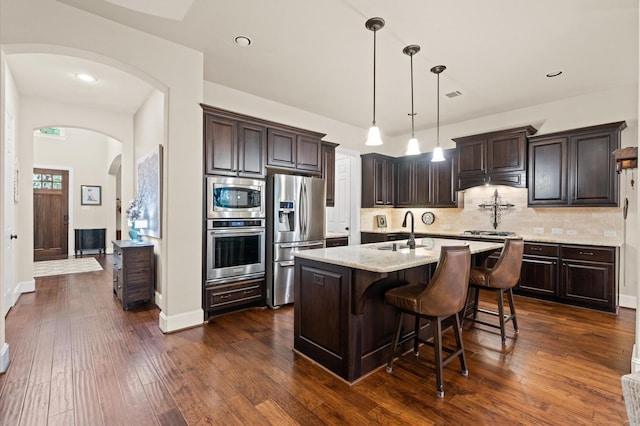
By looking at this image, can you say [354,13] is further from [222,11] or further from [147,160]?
[147,160]

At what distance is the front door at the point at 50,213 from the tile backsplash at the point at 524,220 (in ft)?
26.7

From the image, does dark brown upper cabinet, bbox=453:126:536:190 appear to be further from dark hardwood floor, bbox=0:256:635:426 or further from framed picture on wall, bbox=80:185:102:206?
framed picture on wall, bbox=80:185:102:206

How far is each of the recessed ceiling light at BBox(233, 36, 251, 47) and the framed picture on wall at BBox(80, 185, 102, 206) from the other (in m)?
8.12

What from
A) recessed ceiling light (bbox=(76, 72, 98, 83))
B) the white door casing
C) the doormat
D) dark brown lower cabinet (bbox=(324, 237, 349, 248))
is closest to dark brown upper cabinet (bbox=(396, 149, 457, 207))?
dark brown lower cabinet (bbox=(324, 237, 349, 248))

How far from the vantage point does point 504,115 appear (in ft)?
17.1

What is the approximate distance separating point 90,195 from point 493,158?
1020 centimetres

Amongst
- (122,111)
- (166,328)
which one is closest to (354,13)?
(166,328)

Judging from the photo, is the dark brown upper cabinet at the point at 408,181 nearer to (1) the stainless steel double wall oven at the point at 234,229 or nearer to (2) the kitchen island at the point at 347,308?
(1) the stainless steel double wall oven at the point at 234,229

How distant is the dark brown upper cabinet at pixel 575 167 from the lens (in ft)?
13.4

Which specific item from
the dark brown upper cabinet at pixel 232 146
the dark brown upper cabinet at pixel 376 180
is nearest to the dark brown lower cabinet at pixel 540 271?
the dark brown upper cabinet at pixel 376 180

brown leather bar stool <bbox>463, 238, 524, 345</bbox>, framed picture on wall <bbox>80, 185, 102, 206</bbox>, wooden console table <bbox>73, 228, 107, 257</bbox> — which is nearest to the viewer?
brown leather bar stool <bbox>463, 238, 524, 345</bbox>

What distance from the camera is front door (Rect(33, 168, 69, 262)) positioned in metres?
8.00

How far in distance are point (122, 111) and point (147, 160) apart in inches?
65.9

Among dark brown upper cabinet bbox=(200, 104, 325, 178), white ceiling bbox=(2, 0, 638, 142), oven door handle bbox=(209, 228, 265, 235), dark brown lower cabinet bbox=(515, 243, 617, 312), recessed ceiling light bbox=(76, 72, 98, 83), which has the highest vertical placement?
recessed ceiling light bbox=(76, 72, 98, 83)
